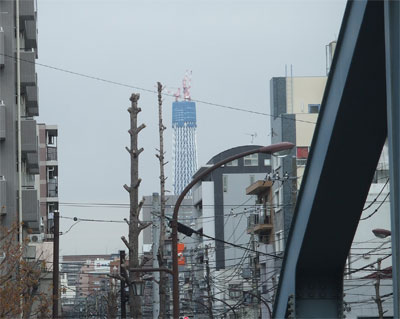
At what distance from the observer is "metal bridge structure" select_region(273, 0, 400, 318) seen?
6.09m

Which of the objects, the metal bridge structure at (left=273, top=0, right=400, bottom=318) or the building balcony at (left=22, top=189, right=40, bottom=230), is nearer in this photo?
the metal bridge structure at (left=273, top=0, right=400, bottom=318)

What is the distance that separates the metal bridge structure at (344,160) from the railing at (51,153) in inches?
2835

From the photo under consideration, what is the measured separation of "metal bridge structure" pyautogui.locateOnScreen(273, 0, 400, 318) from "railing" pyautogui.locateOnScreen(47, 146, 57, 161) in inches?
2835

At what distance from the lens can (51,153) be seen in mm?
81688

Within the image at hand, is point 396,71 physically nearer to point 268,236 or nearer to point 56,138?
point 268,236

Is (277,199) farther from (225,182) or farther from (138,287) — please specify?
(225,182)

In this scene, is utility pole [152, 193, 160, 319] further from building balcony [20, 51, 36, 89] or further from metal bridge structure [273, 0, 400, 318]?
metal bridge structure [273, 0, 400, 318]

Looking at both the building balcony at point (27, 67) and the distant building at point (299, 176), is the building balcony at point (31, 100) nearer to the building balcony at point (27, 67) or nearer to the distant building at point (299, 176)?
the building balcony at point (27, 67)

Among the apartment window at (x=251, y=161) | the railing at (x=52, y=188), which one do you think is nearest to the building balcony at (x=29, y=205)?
the railing at (x=52, y=188)

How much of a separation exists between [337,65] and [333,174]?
1.11 m

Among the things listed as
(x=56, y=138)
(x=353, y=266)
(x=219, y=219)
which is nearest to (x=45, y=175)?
(x=56, y=138)

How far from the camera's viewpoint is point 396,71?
6031 millimetres

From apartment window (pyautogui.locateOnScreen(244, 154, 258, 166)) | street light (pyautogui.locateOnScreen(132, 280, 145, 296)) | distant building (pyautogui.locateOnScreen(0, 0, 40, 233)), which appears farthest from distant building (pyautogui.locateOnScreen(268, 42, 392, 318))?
apartment window (pyautogui.locateOnScreen(244, 154, 258, 166))

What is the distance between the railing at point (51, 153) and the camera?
266 feet
